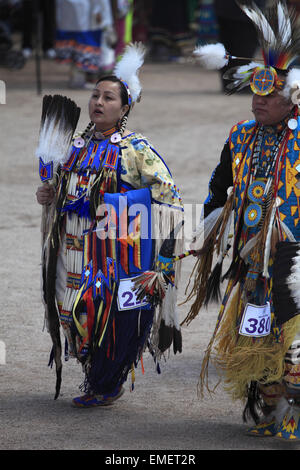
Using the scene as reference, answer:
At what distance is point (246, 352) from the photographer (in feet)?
12.3

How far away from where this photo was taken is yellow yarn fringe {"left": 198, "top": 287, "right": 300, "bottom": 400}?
370 centimetres

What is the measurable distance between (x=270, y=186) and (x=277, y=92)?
38 cm

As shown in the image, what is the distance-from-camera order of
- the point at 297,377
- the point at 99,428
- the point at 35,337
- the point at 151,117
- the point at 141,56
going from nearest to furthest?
the point at 297,377
the point at 99,428
the point at 141,56
the point at 35,337
the point at 151,117

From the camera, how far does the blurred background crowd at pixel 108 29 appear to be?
1308 centimetres

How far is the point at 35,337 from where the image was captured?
518cm

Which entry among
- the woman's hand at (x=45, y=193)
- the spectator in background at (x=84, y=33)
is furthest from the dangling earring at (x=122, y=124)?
the spectator in background at (x=84, y=33)

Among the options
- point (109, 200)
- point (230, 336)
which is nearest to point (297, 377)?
point (230, 336)

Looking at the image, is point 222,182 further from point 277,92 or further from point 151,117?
point 151,117

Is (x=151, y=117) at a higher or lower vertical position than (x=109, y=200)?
higher

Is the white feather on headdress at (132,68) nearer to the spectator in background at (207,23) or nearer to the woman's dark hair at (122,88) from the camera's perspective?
the woman's dark hair at (122,88)

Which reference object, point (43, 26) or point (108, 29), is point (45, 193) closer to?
point (108, 29)

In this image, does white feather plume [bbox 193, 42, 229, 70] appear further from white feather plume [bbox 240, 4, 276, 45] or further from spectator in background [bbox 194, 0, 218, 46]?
spectator in background [bbox 194, 0, 218, 46]

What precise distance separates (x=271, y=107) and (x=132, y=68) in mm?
841

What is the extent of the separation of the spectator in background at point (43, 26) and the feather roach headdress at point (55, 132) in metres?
12.3
